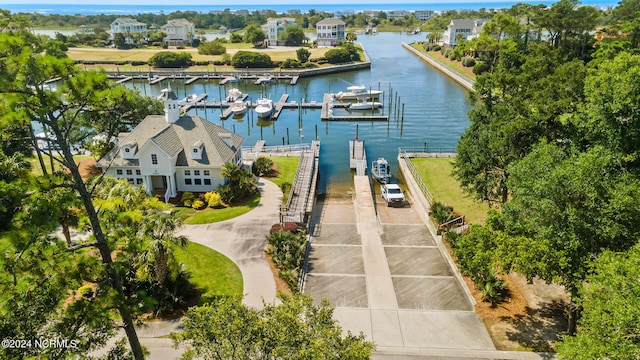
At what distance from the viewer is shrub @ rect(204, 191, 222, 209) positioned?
39.3m

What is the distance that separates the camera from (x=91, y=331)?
14.1m

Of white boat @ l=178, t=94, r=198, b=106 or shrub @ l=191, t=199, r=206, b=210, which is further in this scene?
white boat @ l=178, t=94, r=198, b=106

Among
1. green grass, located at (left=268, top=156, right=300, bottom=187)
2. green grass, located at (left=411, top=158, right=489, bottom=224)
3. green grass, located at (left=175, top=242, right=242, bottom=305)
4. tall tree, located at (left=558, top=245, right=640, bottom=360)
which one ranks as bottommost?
green grass, located at (left=175, top=242, right=242, bottom=305)

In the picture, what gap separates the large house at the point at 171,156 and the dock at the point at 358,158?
15029 millimetres

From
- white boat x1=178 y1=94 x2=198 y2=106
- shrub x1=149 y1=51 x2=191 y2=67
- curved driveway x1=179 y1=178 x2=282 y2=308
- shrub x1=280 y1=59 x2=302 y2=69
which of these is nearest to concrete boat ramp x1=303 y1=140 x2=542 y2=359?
curved driveway x1=179 y1=178 x2=282 y2=308

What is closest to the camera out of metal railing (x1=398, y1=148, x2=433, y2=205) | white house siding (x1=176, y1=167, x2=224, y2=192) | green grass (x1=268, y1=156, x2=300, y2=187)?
metal railing (x1=398, y1=148, x2=433, y2=205)

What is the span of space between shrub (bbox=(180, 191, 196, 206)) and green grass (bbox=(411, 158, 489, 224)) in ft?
71.3

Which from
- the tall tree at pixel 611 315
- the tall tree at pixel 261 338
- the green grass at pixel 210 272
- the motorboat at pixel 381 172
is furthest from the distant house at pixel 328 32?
the tall tree at pixel 261 338

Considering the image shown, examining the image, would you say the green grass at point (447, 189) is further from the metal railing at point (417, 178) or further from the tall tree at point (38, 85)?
the tall tree at point (38, 85)

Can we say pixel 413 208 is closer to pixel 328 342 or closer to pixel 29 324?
pixel 328 342

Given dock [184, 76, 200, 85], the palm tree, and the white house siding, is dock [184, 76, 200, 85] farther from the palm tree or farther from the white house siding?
the palm tree

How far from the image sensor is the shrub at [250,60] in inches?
5005

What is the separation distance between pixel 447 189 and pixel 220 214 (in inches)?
837

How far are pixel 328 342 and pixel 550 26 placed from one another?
102188 mm
